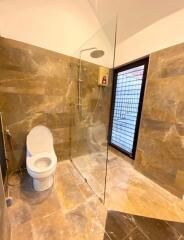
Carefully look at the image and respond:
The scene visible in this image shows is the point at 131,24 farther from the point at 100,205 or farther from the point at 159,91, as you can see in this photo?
the point at 100,205

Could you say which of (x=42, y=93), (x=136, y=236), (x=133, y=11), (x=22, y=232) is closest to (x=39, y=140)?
(x=42, y=93)

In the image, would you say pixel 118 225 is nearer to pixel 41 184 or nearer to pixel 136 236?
pixel 136 236

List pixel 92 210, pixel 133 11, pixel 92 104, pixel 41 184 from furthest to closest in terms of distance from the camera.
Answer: pixel 92 104 → pixel 133 11 → pixel 41 184 → pixel 92 210

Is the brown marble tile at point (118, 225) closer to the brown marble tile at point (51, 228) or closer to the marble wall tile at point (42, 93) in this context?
the brown marble tile at point (51, 228)

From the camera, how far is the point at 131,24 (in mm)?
2008

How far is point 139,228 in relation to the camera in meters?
1.24

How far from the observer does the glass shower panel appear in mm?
2116

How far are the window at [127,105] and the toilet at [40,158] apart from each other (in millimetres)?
1504

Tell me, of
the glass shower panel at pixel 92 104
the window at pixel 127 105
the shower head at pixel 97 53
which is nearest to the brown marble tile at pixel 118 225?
the glass shower panel at pixel 92 104

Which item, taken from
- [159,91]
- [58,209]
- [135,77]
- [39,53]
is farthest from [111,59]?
[58,209]

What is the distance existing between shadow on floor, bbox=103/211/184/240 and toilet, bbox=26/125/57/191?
88 centimetres

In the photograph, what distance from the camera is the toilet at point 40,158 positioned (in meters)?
1.49

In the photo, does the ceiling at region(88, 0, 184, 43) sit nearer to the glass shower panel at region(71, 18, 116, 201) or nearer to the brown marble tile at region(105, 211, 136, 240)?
the glass shower panel at region(71, 18, 116, 201)

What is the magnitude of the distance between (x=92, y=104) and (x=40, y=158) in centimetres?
140
